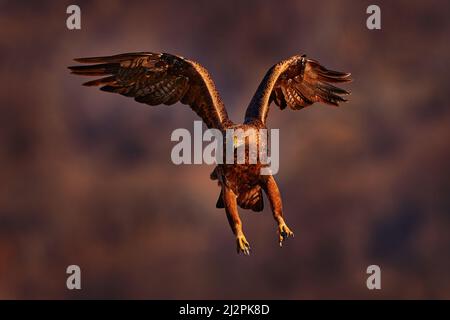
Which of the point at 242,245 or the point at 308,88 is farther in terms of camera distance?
the point at 308,88

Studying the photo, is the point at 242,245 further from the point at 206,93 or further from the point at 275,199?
the point at 206,93

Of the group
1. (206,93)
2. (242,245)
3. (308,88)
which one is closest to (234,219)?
(242,245)

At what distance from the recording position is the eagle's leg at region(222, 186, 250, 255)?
2386cm

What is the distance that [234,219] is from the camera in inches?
960

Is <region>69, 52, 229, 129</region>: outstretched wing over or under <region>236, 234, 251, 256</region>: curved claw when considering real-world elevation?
over

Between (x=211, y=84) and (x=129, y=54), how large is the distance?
2.67 m

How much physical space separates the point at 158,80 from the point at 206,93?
5.39ft

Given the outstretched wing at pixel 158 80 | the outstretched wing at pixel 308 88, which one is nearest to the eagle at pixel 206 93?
the outstretched wing at pixel 158 80

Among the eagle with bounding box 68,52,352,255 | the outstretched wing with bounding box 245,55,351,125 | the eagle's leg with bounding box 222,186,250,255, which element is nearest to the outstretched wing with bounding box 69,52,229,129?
the eagle with bounding box 68,52,352,255

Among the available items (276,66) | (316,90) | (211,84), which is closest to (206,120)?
(211,84)

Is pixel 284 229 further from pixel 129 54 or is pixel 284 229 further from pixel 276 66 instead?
pixel 129 54

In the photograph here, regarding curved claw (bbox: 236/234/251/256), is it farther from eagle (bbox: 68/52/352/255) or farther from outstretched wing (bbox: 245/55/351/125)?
outstretched wing (bbox: 245/55/351/125)

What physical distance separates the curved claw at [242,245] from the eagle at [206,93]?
0.61 metres

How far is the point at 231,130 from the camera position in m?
24.6
